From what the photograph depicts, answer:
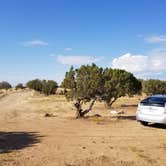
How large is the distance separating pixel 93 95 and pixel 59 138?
10.2m

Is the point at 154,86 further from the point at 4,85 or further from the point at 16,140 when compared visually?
the point at 4,85

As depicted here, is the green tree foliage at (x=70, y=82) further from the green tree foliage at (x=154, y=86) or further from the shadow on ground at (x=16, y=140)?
the green tree foliage at (x=154, y=86)

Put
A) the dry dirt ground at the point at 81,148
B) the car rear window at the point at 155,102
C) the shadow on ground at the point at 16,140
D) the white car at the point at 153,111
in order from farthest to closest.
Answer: the car rear window at the point at 155,102 < the white car at the point at 153,111 < the shadow on ground at the point at 16,140 < the dry dirt ground at the point at 81,148

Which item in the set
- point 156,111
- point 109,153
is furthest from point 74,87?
point 109,153

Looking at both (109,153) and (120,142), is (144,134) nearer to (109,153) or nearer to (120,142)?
(120,142)

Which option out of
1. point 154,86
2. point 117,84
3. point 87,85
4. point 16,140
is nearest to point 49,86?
point 154,86

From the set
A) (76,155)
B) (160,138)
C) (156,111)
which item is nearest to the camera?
(76,155)

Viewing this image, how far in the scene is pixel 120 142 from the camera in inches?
459

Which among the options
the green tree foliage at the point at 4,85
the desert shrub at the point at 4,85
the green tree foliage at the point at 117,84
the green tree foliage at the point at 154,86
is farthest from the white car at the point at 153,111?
the desert shrub at the point at 4,85

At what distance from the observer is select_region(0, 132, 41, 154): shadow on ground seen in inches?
412

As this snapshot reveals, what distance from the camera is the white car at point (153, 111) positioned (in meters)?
15.5

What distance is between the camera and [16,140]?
11.8m

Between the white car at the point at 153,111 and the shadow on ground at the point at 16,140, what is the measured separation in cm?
536

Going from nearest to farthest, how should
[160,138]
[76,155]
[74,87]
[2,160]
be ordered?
[2,160] < [76,155] < [160,138] < [74,87]
